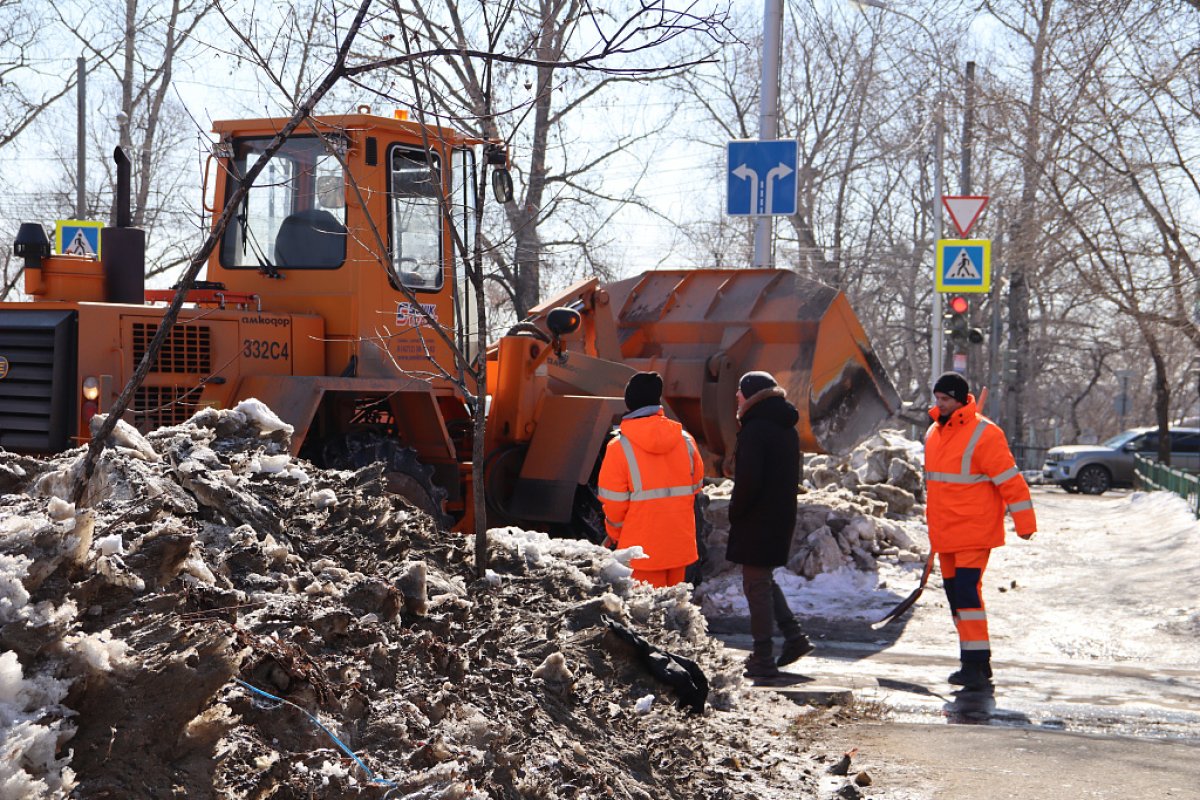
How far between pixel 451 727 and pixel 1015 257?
17.3 metres

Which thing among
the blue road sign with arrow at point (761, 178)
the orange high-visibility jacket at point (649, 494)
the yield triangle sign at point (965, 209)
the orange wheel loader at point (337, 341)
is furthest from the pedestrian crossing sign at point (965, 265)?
the orange high-visibility jacket at point (649, 494)

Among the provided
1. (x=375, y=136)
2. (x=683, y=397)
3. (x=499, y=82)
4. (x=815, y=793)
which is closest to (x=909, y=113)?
(x=499, y=82)

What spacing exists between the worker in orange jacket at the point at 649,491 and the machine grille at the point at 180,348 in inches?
100

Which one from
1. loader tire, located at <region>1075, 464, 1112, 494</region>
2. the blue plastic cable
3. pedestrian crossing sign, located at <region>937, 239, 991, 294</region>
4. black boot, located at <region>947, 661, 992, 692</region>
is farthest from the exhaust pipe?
loader tire, located at <region>1075, 464, 1112, 494</region>

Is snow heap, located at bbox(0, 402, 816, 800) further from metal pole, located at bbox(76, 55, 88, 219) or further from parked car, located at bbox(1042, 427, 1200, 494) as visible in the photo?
parked car, located at bbox(1042, 427, 1200, 494)

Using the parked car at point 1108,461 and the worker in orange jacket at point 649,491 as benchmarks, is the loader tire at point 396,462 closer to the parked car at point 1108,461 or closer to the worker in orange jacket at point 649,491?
the worker in orange jacket at point 649,491

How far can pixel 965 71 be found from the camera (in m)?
24.6

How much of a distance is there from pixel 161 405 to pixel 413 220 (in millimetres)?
1938

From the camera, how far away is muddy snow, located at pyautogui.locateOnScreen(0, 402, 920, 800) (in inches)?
123

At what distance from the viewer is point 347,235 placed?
817cm

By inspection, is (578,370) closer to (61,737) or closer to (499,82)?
(499,82)

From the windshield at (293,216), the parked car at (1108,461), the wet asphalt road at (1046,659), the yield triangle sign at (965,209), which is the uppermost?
the yield triangle sign at (965,209)

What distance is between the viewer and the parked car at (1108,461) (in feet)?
99.2

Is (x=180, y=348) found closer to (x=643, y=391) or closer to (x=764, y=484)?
(x=643, y=391)
